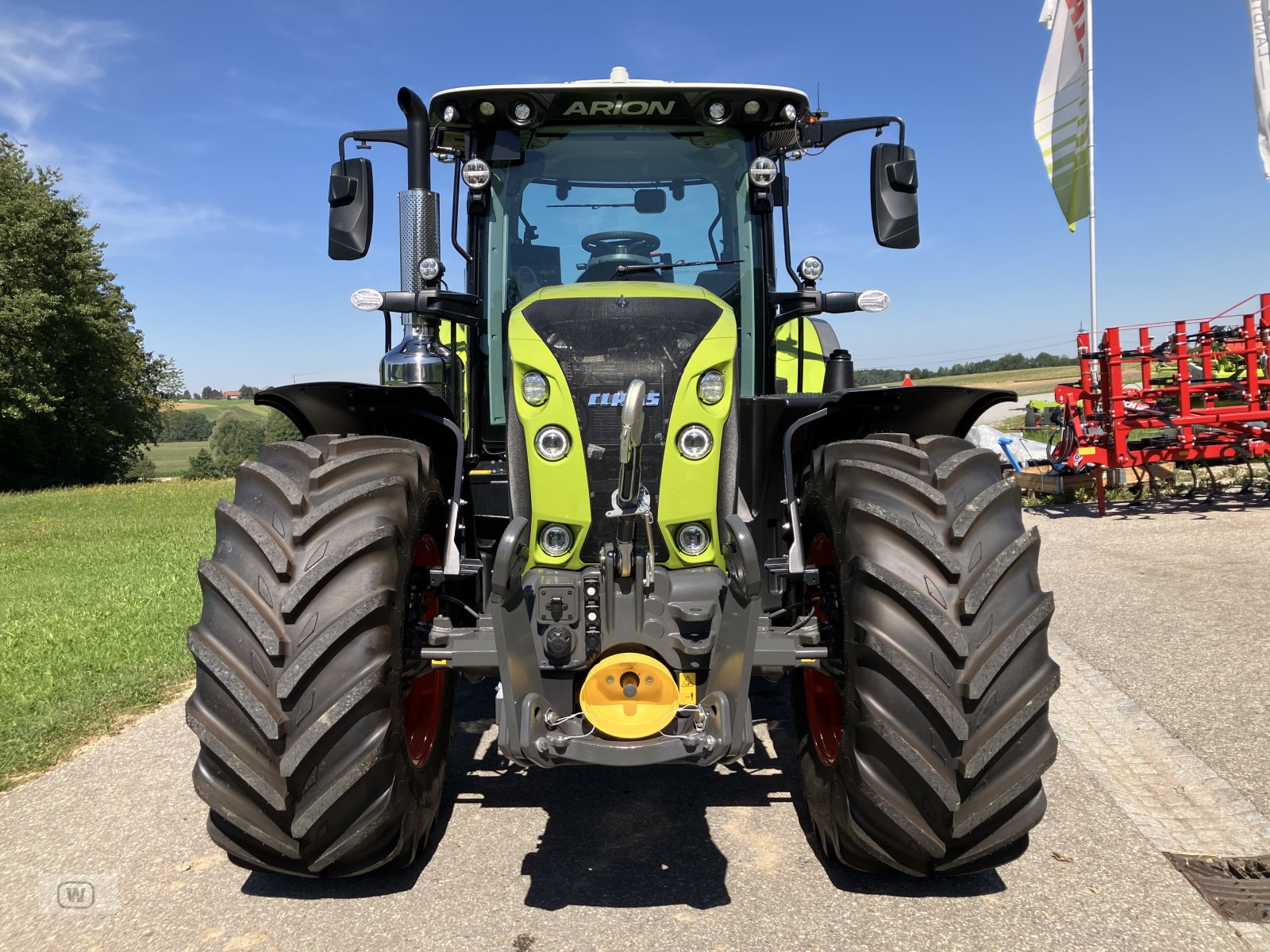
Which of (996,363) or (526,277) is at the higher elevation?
(996,363)

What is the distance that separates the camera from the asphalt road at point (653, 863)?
102 inches

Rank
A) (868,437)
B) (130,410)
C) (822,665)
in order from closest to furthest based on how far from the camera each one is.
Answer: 1. (822,665)
2. (868,437)
3. (130,410)

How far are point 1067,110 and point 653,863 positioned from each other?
14.0 m

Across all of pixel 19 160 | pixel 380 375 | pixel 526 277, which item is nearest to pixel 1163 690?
pixel 526 277

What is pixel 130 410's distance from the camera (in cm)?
3884

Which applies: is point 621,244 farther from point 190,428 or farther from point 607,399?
point 190,428

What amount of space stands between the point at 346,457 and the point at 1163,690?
14.0ft

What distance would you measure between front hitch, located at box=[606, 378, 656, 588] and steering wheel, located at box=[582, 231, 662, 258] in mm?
1393

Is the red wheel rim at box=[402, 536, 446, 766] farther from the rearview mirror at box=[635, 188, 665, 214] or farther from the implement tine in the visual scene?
the implement tine

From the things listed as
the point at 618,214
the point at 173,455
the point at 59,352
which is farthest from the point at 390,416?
the point at 173,455

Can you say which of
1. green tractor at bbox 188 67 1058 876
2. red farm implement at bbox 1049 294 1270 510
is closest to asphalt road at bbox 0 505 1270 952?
green tractor at bbox 188 67 1058 876

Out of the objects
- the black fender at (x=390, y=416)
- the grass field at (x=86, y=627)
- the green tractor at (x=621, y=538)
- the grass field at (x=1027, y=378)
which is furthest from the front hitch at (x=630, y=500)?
the grass field at (x=1027, y=378)

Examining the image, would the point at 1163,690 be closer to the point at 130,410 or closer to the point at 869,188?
the point at 869,188

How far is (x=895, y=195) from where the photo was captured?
12.7 feet
